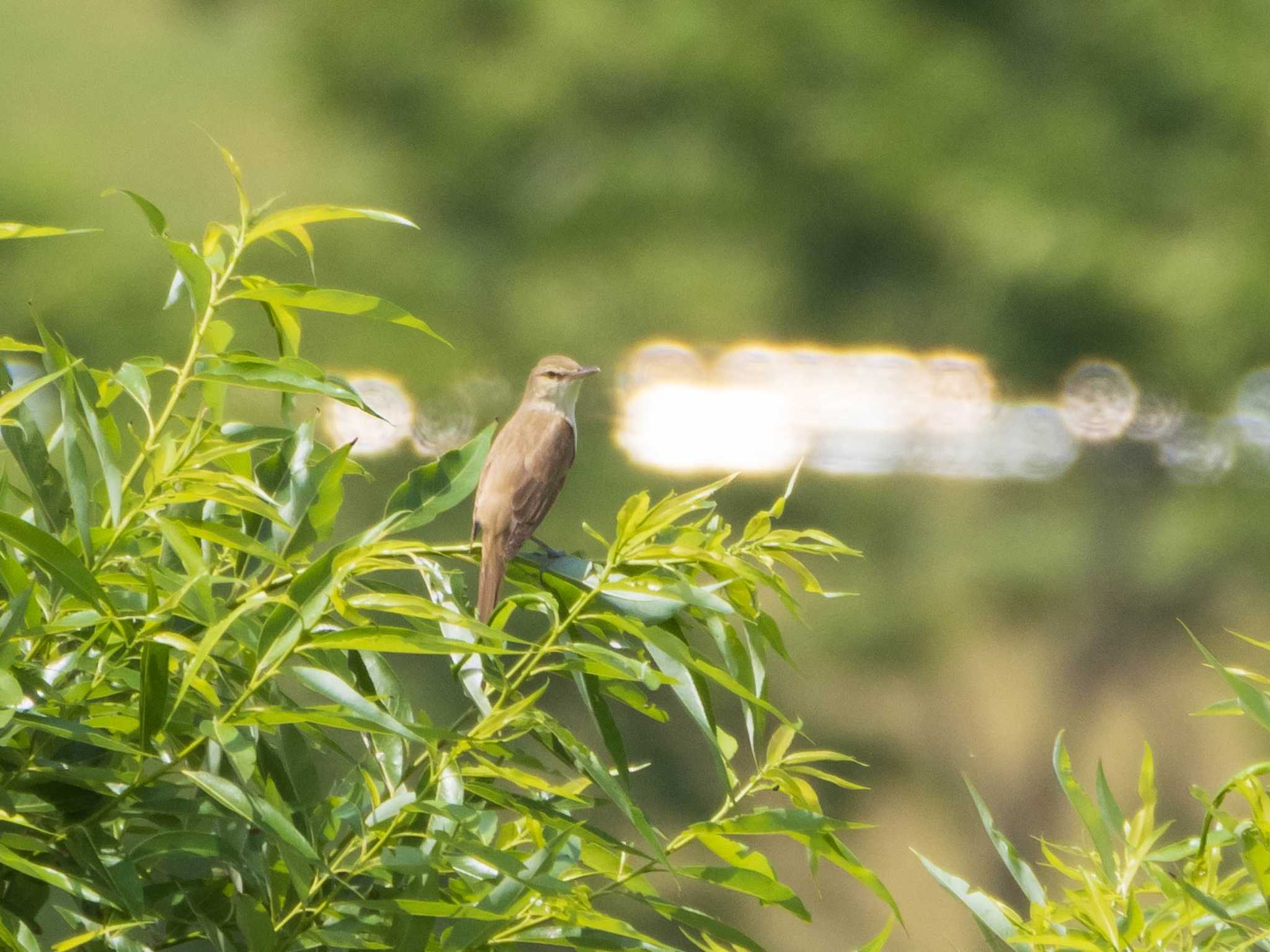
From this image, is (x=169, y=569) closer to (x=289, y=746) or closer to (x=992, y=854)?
(x=289, y=746)

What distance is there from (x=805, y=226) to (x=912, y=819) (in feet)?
6.22

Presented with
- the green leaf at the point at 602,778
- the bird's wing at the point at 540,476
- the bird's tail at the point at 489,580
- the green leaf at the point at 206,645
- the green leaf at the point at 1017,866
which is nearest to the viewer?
the green leaf at the point at 206,645

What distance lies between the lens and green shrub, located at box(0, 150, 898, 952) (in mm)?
648

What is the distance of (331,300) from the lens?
0.76 meters

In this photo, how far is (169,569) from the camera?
2.40ft

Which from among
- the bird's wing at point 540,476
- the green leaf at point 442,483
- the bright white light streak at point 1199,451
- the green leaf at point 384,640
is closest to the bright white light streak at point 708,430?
the bright white light streak at point 1199,451

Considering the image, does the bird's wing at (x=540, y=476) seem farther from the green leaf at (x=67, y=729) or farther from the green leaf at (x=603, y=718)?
the green leaf at (x=67, y=729)

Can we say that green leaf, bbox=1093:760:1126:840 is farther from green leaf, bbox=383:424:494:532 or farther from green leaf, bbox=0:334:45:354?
green leaf, bbox=0:334:45:354

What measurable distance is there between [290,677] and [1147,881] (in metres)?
0.53

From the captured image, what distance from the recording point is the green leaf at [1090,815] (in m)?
0.82

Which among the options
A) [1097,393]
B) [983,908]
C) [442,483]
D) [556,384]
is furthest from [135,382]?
[1097,393]

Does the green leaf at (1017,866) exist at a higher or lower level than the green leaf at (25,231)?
lower

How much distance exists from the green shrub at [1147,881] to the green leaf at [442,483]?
12.3 inches

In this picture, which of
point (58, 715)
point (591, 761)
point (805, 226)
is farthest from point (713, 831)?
point (805, 226)
